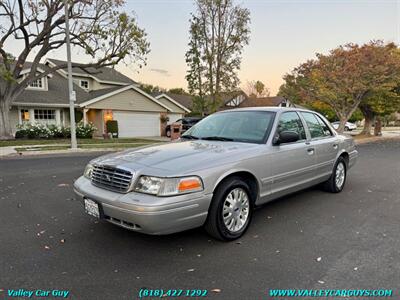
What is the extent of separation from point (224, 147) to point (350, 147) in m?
3.62

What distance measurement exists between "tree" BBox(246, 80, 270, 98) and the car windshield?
70.8 metres

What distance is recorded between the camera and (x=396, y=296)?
2.33 m

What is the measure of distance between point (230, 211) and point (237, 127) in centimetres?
140

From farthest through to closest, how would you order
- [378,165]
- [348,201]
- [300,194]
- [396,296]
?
[378,165], [300,194], [348,201], [396,296]

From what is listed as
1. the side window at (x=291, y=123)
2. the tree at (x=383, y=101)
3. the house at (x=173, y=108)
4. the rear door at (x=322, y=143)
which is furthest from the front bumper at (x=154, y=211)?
the house at (x=173, y=108)

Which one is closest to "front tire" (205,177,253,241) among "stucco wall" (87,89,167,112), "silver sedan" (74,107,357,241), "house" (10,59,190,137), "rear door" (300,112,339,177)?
"silver sedan" (74,107,357,241)

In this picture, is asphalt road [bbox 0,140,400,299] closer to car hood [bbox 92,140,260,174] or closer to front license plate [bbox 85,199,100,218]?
front license plate [bbox 85,199,100,218]

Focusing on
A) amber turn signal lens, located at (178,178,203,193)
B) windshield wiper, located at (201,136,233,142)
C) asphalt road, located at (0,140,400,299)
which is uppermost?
windshield wiper, located at (201,136,233,142)

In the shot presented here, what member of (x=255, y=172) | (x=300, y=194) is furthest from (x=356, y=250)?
(x=300, y=194)

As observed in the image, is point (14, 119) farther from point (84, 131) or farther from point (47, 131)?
point (84, 131)

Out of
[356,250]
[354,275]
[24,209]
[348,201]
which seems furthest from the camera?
[348,201]

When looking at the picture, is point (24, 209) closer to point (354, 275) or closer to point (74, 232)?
point (74, 232)

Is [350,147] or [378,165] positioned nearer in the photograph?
[350,147]

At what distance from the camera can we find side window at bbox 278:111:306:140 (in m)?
4.18
